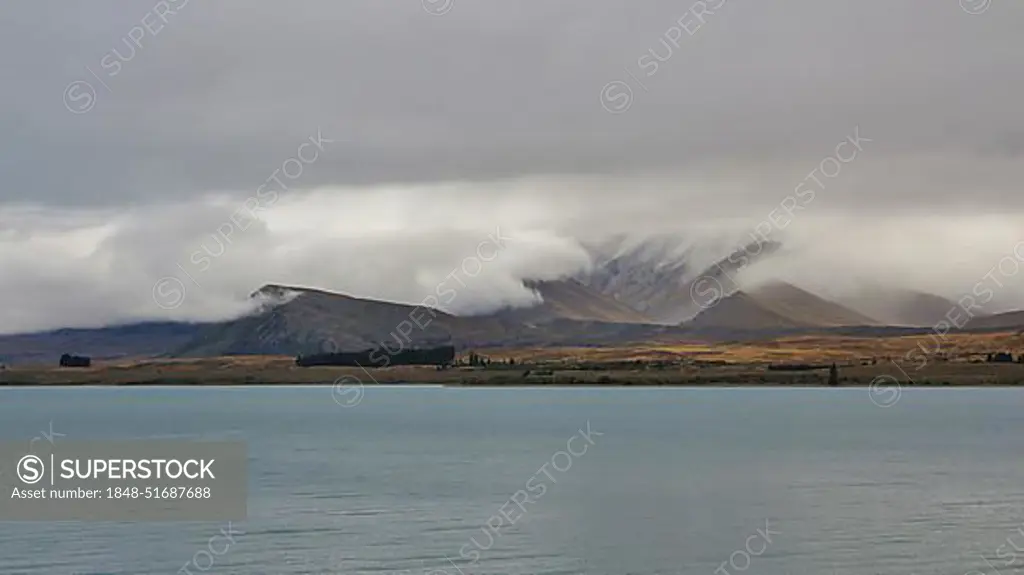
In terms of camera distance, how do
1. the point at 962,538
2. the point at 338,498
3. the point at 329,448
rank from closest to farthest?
the point at 962,538
the point at 338,498
the point at 329,448

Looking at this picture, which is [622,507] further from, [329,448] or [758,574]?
[329,448]

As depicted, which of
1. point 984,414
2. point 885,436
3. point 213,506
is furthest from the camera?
point 984,414

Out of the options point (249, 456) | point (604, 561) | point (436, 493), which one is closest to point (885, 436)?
point (249, 456)

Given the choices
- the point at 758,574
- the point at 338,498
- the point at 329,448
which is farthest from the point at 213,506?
the point at 329,448

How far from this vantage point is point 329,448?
119062mm

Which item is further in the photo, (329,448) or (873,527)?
(329,448)

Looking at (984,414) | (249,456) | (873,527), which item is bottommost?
(873,527)

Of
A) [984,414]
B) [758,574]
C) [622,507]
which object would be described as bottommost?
[758,574]

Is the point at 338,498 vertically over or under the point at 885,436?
under

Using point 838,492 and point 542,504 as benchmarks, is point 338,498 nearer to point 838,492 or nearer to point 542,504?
point 542,504

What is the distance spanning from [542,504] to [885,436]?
259 feet

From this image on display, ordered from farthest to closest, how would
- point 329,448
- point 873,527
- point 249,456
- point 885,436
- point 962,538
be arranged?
point 885,436, point 329,448, point 249,456, point 873,527, point 962,538

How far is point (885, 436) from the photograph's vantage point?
139000 mm

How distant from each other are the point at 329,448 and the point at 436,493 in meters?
46.4
